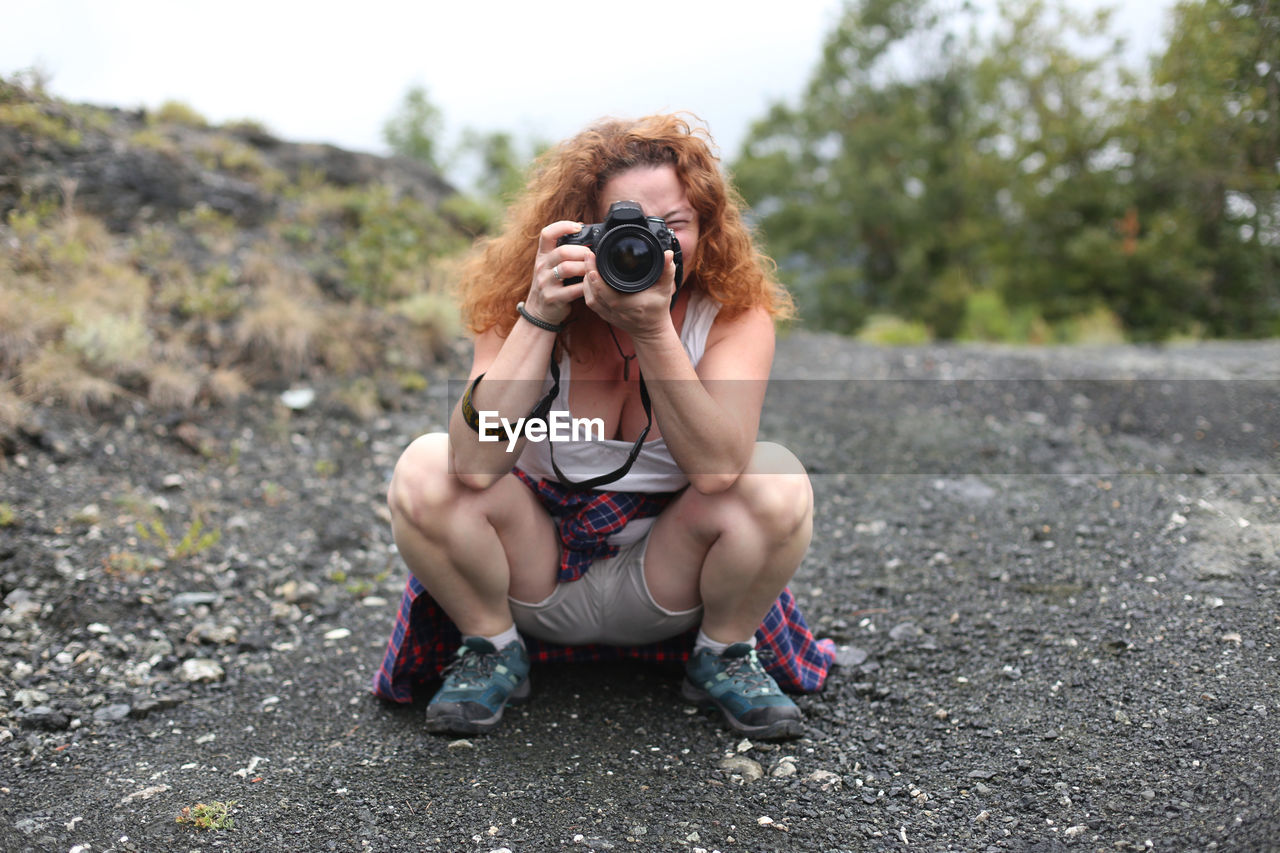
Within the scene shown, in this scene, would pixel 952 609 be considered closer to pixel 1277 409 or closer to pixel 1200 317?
pixel 1277 409

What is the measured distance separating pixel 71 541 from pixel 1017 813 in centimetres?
280

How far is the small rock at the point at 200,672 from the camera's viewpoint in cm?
236

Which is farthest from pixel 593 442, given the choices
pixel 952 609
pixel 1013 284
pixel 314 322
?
pixel 1013 284

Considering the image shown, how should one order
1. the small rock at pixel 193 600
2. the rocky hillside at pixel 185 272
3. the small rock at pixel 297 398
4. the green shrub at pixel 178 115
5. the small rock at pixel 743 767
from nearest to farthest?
the small rock at pixel 743 767 → the small rock at pixel 193 600 → the rocky hillside at pixel 185 272 → the small rock at pixel 297 398 → the green shrub at pixel 178 115

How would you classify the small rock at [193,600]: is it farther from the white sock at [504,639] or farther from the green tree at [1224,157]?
the green tree at [1224,157]

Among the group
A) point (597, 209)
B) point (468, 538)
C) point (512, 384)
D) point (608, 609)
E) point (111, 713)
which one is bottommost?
point (111, 713)

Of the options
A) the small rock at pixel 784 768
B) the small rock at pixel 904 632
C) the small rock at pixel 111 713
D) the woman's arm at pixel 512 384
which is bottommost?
the small rock at pixel 111 713

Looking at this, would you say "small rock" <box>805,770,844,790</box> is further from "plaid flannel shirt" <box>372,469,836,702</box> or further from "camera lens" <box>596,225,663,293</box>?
"camera lens" <box>596,225,663,293</box>

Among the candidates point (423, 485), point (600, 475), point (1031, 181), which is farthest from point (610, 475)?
point (1031, 181)

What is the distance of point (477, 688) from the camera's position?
6.62 ft

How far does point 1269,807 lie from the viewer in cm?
150

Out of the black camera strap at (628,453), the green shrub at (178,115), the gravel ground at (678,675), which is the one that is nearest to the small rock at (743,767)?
the gravel ground at (678,675)

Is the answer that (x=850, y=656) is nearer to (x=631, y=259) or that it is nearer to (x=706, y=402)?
(x=706, y=402)

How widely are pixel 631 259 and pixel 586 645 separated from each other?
1029 mm
